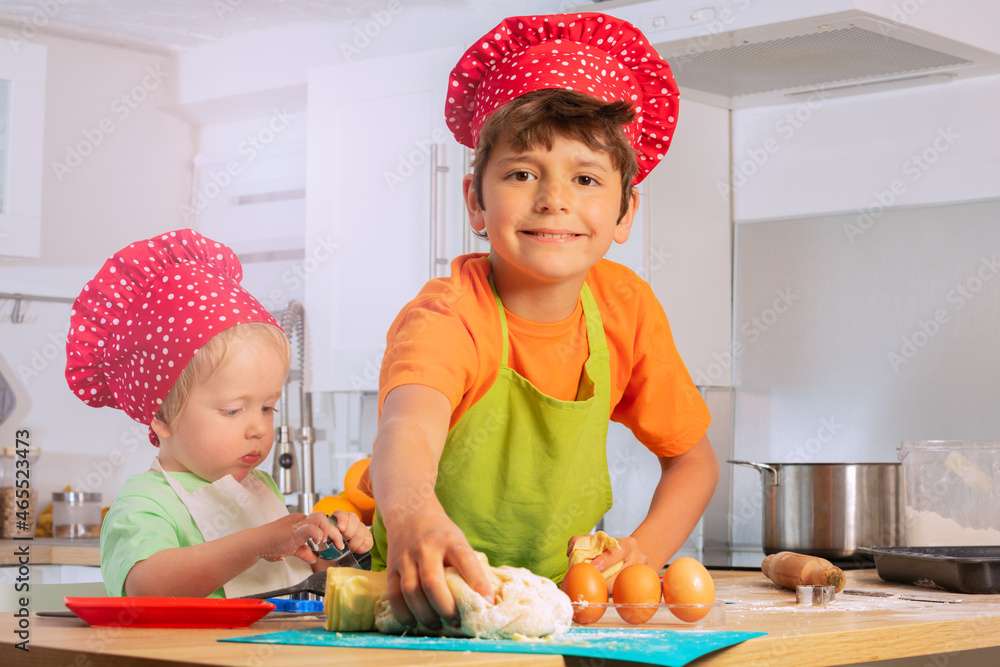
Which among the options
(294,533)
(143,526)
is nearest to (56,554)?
(143,526)

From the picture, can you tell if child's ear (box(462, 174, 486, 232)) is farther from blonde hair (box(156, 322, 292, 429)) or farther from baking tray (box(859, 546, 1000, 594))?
baking tray (box(859, 546, 1000, 594))

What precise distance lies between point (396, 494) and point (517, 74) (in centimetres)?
43

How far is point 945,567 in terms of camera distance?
3.48 ft

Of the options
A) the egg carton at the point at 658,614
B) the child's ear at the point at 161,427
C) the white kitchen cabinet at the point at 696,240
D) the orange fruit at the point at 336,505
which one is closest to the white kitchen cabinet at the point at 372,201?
the white kitchen cabinet at the point at 696,240

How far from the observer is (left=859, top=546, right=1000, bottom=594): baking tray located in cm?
103

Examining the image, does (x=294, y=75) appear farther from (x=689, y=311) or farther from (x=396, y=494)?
(x=396, y=494)

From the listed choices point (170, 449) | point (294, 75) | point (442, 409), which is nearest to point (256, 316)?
point (170, 449)

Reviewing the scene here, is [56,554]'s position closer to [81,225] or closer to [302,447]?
[302,447]

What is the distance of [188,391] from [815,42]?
125cm

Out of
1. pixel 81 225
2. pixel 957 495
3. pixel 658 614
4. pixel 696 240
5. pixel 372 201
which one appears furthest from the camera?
pixel 81 225

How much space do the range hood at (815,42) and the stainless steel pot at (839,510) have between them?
2.30 feet

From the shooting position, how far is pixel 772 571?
1.07m

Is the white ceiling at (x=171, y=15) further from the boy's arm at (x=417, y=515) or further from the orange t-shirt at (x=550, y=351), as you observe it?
the boy's arm at (x=417, y=515)

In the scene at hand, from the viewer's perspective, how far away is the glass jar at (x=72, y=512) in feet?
9.19
